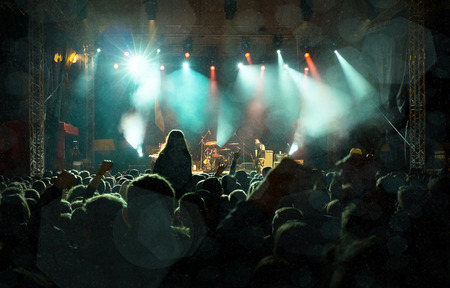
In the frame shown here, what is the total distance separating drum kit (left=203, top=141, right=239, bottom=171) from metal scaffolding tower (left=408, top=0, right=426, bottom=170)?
9248mm

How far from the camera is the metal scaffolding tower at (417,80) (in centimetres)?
1011

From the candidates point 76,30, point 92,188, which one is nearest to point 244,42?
point 76,30

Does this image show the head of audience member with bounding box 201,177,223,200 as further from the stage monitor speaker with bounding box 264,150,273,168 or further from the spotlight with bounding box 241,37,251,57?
the spotlight with bounding box 241,37,251,57

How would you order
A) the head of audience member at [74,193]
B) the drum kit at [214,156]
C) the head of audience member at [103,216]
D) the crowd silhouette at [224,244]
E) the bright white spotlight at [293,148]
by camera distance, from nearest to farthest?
the crowd silhouette at [224,244] → the head of audience member at [103,216] → the head of audience member at [74,193] → the drum kit at [214,156] → the bright white spotlight at [293,148]

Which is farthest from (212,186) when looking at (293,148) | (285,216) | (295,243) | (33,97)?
(293,148)

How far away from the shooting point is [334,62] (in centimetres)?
1731

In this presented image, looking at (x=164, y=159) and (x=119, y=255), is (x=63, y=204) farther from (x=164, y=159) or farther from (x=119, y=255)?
(x=164, y=159)

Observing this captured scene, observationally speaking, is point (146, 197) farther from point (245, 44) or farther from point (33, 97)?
point (245, 44)

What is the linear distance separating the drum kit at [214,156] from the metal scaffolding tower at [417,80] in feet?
30.3

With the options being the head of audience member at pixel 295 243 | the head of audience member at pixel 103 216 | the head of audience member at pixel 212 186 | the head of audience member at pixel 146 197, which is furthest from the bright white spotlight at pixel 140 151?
the head of audience member at pixel 295 243

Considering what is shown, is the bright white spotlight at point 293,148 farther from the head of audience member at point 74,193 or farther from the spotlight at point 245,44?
the head of audience member at point 74,193

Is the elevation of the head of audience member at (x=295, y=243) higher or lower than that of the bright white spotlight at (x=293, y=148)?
higher

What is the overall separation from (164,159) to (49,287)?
2.74 metres

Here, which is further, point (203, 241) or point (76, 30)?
A: point (76, 30)
